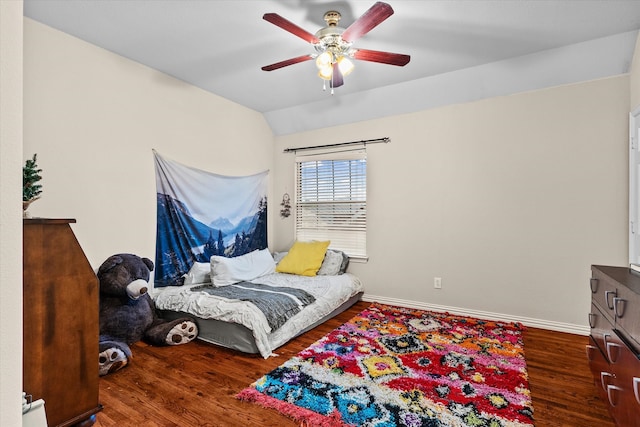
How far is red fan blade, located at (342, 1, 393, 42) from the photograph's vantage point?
1.80 m

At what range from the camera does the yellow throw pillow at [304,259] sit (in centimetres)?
399

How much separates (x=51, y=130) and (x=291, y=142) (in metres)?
2.78

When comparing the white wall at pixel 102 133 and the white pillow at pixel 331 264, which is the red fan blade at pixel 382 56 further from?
the white pillow at pixel 331 264

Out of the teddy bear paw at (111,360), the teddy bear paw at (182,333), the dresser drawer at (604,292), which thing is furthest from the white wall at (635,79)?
the teddy bear paw at (111,360)

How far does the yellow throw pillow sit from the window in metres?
0.32

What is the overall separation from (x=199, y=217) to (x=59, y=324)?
2.06 meters

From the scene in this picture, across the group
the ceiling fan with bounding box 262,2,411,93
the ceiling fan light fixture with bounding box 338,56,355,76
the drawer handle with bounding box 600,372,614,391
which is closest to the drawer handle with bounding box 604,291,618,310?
the drawer handle with bounding box 600,372,614,391

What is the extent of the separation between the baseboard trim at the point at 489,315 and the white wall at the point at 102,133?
8.77ft

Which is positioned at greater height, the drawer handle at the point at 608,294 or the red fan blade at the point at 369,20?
the red fan blade at the point at 369,20

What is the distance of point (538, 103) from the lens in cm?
318

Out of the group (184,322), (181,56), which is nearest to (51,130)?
(181,56)

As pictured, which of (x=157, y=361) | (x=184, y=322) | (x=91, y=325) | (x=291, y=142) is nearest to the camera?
(x=91, y=325)

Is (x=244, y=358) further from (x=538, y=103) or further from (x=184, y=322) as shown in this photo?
(x=538, y=103)

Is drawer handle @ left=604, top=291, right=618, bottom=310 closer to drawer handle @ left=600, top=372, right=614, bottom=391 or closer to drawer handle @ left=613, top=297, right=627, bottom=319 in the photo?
drawer handle @ left=613, top=297, right=627, bottom=319
